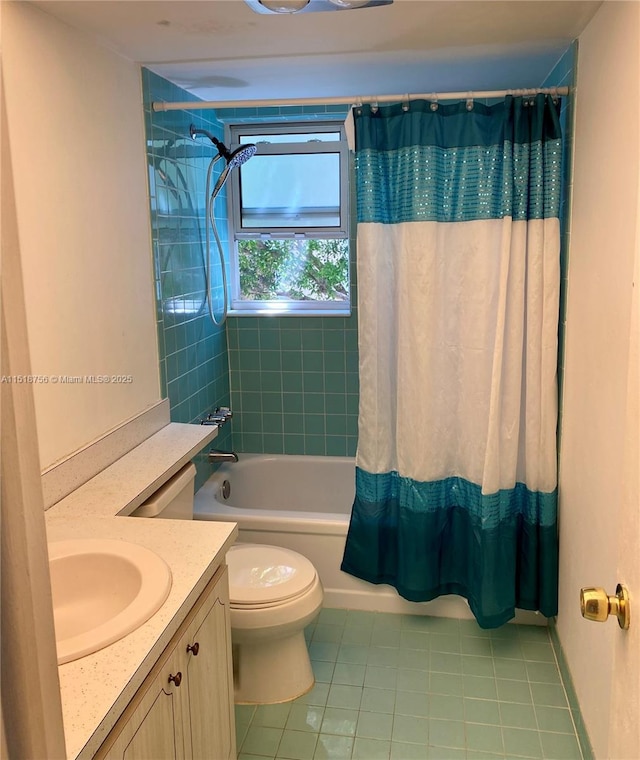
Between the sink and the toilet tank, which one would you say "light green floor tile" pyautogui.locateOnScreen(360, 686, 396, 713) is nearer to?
the toilet tank

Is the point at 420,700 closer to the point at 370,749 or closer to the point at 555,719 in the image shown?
the point at 370,749

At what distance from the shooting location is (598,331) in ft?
6.55

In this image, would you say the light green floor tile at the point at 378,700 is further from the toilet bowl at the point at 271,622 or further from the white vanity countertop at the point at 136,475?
the white vanity countertop at the point at 136,475

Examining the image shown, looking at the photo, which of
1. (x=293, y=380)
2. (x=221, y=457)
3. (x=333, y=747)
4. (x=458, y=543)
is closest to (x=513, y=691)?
(x=458, y=543)

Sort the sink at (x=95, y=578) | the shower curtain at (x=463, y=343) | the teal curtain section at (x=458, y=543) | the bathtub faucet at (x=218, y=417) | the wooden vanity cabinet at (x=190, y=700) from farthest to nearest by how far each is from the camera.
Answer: the bathtub faucet at (x=218, y=417), the teal curtain section at (x=458, y=543), the shower curtain at (x=463, y=343), the sink at (x=95, y=578), the wooden vanity cabinet at (x=190, y=700)

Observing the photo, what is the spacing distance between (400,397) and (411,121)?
3.30 feet

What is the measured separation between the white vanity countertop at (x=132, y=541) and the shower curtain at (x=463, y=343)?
2.55 ft

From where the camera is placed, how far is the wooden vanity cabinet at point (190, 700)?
4.19 ft

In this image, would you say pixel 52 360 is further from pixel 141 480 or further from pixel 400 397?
pixel 400 397

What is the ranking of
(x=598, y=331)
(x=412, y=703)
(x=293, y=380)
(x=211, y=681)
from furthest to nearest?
1. (x=293, y=380)
2. (x=412, y=703)
3. (x=598, y=331)
4. (x=211, y=681)

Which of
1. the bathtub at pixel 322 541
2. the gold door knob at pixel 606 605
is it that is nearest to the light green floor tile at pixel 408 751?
the bathtub at pixel 322 541

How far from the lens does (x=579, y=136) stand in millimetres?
2271

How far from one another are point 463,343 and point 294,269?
1.37m

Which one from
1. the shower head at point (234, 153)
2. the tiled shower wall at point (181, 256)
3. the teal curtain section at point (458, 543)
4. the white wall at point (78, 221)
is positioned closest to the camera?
the white wall at point (78, 221)
